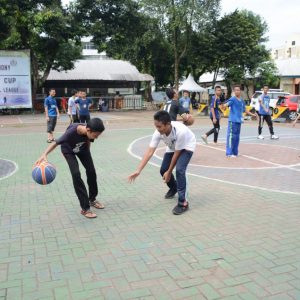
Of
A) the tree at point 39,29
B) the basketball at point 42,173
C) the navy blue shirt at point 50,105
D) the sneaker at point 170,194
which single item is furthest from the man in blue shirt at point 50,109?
the tree at point 39,29

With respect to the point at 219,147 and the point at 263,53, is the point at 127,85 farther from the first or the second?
the point at 219,147

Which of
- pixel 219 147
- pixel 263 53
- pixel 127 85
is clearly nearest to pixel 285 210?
pixel 219 147

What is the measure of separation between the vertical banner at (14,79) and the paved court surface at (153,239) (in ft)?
54.2

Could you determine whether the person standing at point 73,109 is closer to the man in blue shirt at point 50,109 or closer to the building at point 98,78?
the man in blue shirt at point 50,109

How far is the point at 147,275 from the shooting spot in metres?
3.68

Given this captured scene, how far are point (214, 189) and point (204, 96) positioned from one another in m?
46.8

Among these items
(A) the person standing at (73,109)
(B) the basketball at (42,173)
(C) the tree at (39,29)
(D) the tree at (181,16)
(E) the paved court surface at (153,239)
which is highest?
(D) the tree at (181,16)

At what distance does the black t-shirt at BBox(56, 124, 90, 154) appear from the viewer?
5109mm

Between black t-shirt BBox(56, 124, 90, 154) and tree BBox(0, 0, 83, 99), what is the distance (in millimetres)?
19323

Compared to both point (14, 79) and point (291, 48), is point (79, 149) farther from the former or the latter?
point (291, 48)

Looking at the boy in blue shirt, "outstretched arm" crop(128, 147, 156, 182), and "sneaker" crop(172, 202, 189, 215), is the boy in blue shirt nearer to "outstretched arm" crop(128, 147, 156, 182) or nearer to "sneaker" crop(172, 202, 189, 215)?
"sneaker" crop(172, 202, 189, 215)

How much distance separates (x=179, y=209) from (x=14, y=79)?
20426 millimetres

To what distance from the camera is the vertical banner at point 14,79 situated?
23.1 metres

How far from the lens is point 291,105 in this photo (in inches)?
885
